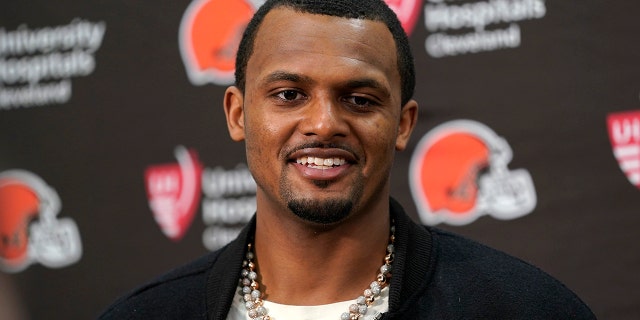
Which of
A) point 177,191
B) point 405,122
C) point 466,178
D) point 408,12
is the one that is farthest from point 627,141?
point 177,191

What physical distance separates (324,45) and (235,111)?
0.22m

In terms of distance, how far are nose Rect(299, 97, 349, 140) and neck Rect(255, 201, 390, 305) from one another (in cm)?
14

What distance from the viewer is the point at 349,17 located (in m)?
1.27

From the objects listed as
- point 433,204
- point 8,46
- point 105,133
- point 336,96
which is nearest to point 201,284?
point 336,96

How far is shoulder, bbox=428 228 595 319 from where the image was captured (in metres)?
1.22

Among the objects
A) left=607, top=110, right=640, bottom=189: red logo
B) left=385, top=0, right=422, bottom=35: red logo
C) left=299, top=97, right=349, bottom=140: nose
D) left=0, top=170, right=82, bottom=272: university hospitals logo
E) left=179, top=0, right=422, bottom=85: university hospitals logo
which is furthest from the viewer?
left=0, top=170, right=82, bottom=272: university hospitals logo

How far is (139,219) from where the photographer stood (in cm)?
229

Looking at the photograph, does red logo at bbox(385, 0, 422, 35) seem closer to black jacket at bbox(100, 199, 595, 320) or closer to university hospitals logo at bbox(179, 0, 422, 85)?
university hospitals logo at bbox(179, 0, 422, 85)

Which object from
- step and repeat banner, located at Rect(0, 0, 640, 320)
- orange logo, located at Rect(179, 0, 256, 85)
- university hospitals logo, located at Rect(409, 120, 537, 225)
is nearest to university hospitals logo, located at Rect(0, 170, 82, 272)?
step and repeat banner, located at Rect(0, 0, 640, 320)

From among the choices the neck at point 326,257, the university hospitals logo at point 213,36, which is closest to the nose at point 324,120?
the neck at point 326,257

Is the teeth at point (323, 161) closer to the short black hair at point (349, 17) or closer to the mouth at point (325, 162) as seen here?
the mouth at point (325, 162)

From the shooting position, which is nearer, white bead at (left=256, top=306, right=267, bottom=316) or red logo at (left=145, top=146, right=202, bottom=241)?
white bead at (left=256, top=306, right=267, bottom=316)

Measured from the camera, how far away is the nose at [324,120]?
3.89 ft

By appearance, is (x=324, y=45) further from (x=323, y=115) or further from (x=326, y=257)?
(x=326, y=257)
